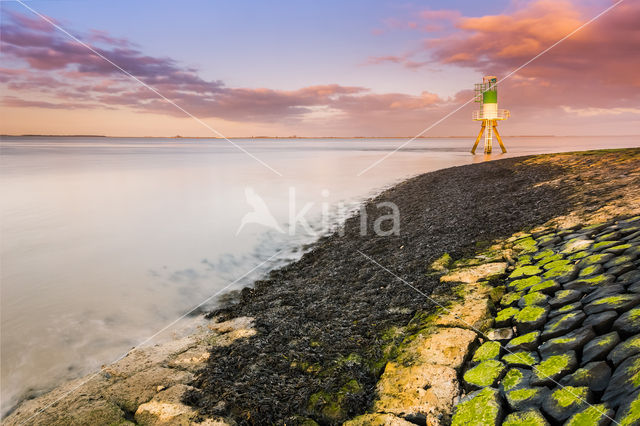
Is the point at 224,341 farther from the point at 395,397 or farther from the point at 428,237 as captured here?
the point at 428,237

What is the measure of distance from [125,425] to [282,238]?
9.68m

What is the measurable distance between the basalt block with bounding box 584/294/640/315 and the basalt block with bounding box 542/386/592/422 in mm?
1146

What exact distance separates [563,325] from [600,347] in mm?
563

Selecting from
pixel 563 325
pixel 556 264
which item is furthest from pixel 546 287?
pixel 563 325

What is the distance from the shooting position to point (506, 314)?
13.5 feet

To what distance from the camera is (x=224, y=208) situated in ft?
62.1

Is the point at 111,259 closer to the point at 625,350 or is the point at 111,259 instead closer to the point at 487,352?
the point at 487,352

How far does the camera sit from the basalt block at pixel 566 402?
2486 millimetres

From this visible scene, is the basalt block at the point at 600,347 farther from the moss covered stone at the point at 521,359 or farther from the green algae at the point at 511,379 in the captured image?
the green algae at the point at 511,379

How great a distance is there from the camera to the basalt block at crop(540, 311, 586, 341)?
3.37 m

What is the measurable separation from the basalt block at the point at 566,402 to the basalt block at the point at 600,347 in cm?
39

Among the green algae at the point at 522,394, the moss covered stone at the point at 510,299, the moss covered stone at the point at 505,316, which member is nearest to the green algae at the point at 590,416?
the green algae at the point at 522,394

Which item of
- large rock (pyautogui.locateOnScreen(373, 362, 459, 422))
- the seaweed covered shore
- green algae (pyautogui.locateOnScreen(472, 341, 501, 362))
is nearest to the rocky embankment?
green algae (pyautogui.locateOnScreen(472, 341, 501, 362))

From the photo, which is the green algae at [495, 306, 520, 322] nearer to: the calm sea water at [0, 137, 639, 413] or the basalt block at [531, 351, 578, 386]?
the basalt block at [531, 351, 578, 386]
